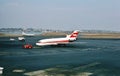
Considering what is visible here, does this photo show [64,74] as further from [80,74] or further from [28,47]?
[28,47]

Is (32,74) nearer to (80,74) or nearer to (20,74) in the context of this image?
(20,74)

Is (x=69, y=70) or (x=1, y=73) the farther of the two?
(x=69, y=70)

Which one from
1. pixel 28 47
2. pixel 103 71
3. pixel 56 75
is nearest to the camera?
pixel 56 75

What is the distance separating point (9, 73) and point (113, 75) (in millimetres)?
29569

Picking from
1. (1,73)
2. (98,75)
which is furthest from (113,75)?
(1,73)

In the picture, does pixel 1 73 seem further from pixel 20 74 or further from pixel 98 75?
pixel 98 75

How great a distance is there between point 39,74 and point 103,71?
20481 millimetres

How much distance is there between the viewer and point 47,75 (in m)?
79.9

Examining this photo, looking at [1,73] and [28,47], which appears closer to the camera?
[1,73]

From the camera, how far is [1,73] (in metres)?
82.0

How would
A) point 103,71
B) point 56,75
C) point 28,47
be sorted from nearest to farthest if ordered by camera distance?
point 56,75, point 103,71, point 28,47

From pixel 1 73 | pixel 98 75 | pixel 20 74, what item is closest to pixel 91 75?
pixel 98 75

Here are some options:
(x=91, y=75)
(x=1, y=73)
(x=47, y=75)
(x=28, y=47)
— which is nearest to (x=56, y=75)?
(x=47, y=75)

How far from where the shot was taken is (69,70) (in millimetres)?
89688
